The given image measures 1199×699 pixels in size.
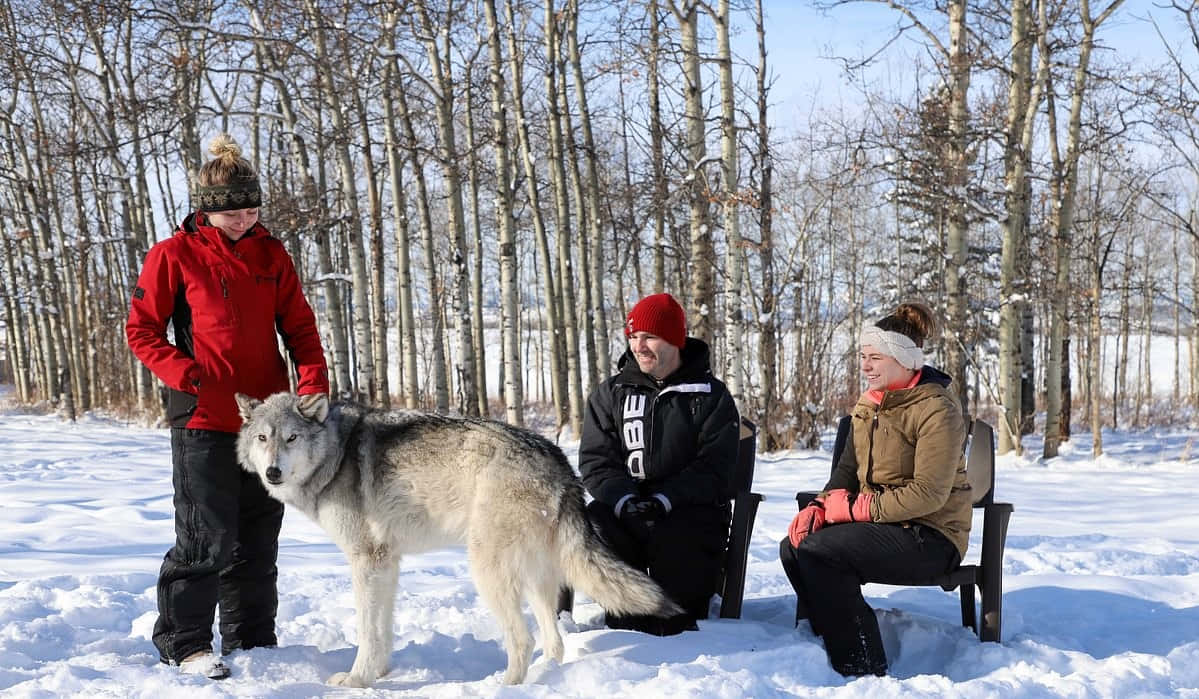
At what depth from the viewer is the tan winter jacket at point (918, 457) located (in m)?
3.41

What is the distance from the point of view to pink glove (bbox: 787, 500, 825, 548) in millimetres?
3734

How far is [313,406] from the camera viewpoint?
3520mm

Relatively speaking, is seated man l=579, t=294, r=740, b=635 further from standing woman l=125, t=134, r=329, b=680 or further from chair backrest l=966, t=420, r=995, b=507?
standing woman l=125, t=134, r=329, b=680

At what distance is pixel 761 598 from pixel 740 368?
6.68 metres

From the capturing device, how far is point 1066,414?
16312 mm

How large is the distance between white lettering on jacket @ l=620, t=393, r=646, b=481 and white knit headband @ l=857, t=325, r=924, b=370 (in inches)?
46.5

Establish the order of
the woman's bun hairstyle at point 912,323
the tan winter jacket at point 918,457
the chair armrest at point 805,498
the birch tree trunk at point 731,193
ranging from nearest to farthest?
the tan winter jacket at point 918,457
the woman's bun hairstyle at point 912,323
the chair armrest at point 805,498
the birch tree trunk at point 731,193

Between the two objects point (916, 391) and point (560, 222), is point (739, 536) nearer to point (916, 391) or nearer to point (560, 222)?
point (916, 391)

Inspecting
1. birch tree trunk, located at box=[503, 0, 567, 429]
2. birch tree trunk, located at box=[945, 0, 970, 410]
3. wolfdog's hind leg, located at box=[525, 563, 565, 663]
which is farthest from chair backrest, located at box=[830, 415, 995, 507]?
birch tree trunk, located at box=[503, 0, 567, 429]

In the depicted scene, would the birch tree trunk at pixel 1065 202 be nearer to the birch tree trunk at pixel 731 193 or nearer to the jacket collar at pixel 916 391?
the birch tree trunk at pixel 731 193

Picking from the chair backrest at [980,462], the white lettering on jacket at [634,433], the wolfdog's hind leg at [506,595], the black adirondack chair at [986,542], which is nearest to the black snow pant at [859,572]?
the black adirondack chair at [986,542]

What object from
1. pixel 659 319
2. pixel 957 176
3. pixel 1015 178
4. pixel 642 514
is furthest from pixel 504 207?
pixel 642 514

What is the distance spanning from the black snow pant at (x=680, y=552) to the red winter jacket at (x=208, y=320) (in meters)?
1.62

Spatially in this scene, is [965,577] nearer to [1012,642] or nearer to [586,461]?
[1012,642]
